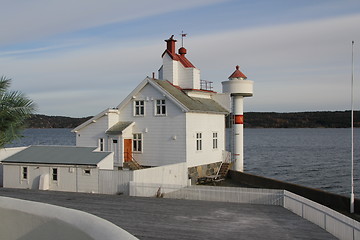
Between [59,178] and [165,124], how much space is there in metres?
9.18

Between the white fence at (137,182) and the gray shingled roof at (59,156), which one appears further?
the gray shingled roof at (59,156)

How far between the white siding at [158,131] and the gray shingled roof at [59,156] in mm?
6463

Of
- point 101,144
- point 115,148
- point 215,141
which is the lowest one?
point 115,148

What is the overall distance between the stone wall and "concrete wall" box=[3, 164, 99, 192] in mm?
8621

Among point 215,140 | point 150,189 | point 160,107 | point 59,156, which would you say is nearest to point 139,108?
point 160,107

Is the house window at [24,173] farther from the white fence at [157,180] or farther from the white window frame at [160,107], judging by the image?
the white window frame at [160,107]

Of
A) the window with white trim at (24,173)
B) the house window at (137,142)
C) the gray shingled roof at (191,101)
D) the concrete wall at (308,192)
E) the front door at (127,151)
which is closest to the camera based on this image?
the concrete wall at (308,192)

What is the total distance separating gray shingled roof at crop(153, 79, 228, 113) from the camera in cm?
3014

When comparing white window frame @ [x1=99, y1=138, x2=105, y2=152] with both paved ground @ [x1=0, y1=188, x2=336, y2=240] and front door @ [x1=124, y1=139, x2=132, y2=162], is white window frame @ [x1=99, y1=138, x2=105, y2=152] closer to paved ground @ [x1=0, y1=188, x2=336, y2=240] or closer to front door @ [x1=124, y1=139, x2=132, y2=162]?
front door @ [x1=124, y1=139, x2=132, y2=162]

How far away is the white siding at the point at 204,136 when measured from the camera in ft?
96.5

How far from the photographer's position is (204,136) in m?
31.3

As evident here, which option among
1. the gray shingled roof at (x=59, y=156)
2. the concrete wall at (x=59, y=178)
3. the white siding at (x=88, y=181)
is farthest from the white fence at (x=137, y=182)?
the gray shingled roof at (x=59, y=156)

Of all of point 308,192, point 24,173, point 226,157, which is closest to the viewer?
point 308,192

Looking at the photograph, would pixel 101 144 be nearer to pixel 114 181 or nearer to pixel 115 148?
pixel 115 148
